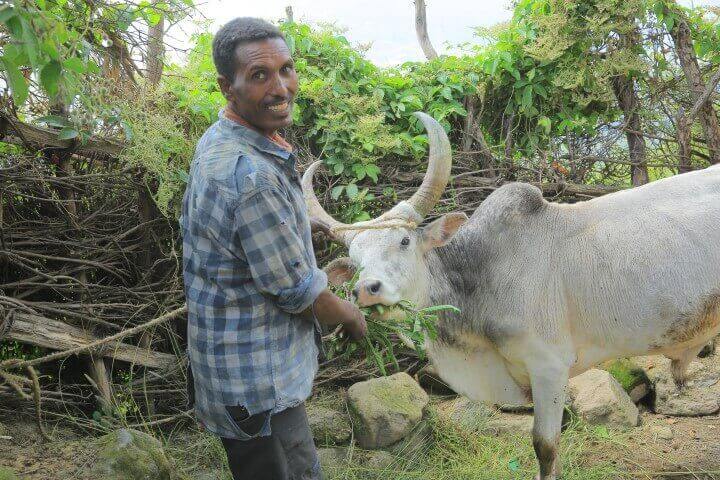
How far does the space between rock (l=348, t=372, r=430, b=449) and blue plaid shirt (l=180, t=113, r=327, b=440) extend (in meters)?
2.00

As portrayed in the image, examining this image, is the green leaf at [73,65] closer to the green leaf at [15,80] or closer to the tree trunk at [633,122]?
the green leaf at [15,80]

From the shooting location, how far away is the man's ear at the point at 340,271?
11.3 feet

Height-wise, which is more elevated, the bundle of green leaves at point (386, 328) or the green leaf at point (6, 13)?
the green leaf at point (6, 13)

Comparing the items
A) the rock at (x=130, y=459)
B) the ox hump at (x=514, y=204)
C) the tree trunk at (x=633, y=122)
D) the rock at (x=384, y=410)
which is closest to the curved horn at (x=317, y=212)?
the ox hump at (x=514, y=204)

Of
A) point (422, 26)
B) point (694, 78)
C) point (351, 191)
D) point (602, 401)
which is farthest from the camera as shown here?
point (422, 26)

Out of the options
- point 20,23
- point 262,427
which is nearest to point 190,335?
point 262,427

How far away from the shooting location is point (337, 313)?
211 cm

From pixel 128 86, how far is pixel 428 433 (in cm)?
281

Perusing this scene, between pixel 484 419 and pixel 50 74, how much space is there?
345 cm

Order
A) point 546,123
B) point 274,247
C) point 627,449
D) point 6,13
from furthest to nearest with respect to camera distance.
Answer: point 546,123
point 627,449
point 274,247
point 6,13

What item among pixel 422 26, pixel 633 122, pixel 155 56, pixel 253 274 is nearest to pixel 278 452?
pixel 253 274

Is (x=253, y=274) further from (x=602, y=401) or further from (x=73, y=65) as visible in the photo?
(x=602, y=401)

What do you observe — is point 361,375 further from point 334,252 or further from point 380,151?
point 380,151

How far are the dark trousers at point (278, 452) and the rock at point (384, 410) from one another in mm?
1869
